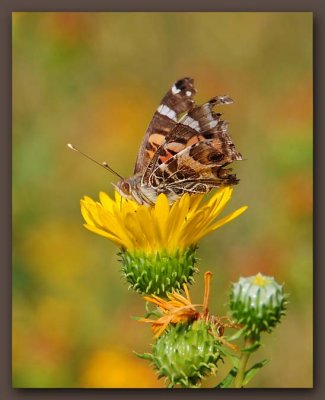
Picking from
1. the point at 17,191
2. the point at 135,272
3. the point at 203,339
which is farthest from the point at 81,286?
the point at 203,339

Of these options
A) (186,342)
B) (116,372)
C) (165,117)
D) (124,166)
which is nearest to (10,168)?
(124,166)

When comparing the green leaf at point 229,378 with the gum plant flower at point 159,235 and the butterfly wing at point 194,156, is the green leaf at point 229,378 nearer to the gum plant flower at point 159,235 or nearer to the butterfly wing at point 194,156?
the gum plant flower at point 159,235

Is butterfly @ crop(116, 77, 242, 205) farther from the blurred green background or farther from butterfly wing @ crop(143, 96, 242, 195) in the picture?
the blurred green background

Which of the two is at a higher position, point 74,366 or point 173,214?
point 173,214

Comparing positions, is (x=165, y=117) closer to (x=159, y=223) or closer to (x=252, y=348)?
(x=159, y=223)

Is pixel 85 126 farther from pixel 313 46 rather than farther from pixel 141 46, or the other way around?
pixel 313 46

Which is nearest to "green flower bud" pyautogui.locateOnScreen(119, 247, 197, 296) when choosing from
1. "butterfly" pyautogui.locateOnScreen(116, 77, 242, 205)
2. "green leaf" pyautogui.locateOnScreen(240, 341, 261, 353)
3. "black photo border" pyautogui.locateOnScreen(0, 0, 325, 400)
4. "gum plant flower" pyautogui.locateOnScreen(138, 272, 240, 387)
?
"gum plant flower" pyautogui.locateOnScreen(138, 272, 240, 387)
